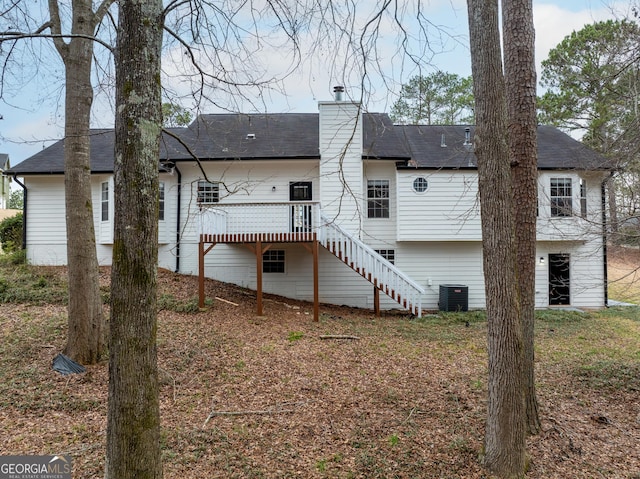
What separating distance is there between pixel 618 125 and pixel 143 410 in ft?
56.9

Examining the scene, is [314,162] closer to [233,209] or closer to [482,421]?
[233,209]

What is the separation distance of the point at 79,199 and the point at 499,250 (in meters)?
5.76

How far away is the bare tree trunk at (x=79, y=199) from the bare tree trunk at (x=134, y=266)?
409cm

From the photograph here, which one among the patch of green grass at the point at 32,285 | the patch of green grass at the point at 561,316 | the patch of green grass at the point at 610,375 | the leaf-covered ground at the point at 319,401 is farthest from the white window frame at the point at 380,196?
the patch of green grass at the point at 32,285

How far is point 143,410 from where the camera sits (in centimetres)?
228

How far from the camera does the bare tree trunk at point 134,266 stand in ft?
7.41

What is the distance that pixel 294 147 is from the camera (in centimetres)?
1296

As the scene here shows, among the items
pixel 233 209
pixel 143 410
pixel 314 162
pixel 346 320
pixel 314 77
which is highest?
pixel 314 162

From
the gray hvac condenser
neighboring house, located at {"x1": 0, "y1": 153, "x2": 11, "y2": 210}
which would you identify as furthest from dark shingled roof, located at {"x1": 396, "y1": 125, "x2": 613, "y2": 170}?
neighboring house, located at {"x1": 0, "y1": 153, "x2": 11, "y2": 210}

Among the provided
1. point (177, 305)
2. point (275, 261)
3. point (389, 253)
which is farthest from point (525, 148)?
point (275, 261)

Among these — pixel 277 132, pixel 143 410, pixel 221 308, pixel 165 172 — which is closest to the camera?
pixel 143 410

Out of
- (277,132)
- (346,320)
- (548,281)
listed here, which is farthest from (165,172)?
(548,281)

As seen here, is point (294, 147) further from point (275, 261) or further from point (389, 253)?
point (389, 253)

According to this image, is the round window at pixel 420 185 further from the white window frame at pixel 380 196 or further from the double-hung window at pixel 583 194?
the double-hung window at pixel 583 194
